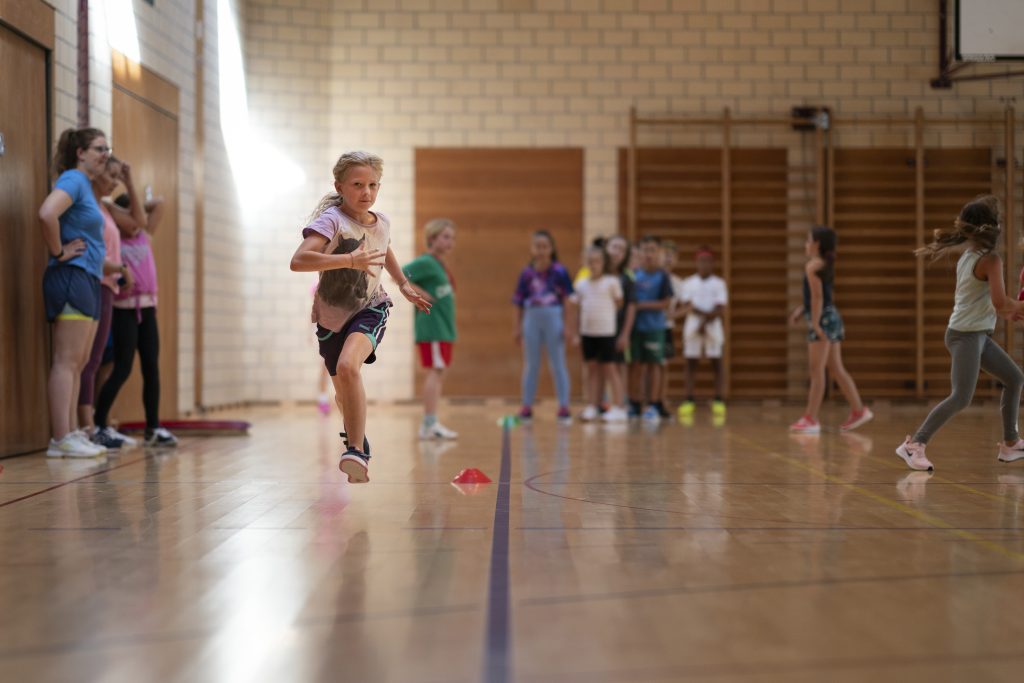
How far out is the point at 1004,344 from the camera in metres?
11.3

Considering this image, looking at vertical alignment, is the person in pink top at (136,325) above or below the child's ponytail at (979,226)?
below

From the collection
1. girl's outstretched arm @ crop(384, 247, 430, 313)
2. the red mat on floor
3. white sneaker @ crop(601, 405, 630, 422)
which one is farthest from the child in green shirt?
girl's outstretched arm @ crop(384, 247, 430, 313)

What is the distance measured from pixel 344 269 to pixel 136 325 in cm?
259

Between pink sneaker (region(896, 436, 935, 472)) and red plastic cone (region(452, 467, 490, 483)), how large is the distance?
203 centimetres

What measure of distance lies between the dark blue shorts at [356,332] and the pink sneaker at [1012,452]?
10.5 ft

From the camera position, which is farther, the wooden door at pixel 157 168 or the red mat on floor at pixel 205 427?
the wooden door at pixel 157 168

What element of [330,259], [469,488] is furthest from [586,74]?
[330,259]

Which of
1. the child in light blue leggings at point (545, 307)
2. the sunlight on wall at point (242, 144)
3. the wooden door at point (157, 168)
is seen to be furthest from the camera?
the sunlight on wall at point (242, 144)

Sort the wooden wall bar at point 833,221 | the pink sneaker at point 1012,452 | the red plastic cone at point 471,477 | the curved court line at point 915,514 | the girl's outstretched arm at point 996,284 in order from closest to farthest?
the curved court line at point 915,514 < the red plastic cone at point 471,477 < the girl's outstretched arm at point 996,284 < the pink sneaker at point 1012,452 < the wooden wall bar at point 833,221

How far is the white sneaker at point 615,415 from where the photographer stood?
8.63m

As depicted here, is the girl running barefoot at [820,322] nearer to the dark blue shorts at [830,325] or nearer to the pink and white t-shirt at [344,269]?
the dark blue shorts at [830,325]

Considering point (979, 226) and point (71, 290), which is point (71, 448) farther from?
point (979, 226)

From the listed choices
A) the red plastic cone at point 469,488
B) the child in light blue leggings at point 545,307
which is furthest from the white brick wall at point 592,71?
the red plastic cone at point 469,488

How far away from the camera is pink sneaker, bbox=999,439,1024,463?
208 inches
